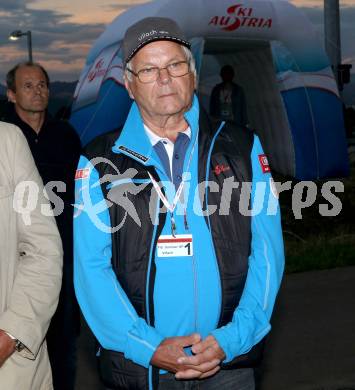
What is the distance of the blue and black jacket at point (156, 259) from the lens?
99.6 inches

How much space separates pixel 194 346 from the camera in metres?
2.47

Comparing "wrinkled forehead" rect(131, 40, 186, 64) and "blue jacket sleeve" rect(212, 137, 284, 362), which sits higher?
"wrinkled forehead" rect(131, 40, 186, 64)

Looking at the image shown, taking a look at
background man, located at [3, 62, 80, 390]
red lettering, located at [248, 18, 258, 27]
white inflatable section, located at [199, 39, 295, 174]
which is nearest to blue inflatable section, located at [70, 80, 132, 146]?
white inflatable section, located at [199, 39, 295, 174]

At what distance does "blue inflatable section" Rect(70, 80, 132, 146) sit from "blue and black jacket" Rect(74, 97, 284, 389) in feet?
34.3

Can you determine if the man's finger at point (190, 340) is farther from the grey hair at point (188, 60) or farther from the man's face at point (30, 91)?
the man's face at point (30, 91)

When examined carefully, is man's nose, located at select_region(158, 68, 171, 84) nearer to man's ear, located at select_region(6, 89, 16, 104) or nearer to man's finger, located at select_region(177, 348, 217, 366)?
man's finger, located at select_region(177, 348, 217, 366)

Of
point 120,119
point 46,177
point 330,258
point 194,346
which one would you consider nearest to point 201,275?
point 194,346

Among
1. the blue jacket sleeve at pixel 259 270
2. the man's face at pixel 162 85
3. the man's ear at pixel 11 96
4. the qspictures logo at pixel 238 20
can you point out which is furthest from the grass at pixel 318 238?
the man's face at pixel 162 85

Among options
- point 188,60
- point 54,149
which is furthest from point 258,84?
point 188,60

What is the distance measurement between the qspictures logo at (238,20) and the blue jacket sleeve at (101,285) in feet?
40.8

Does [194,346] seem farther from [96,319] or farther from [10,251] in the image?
[10,251]

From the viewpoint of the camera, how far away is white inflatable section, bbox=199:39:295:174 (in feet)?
53.2

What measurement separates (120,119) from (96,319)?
36.1ft

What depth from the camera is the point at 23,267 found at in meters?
2.51
